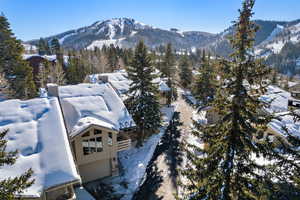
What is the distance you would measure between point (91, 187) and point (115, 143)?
12.8 feet

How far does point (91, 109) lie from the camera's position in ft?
53.4

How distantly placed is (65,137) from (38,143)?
4.66ft

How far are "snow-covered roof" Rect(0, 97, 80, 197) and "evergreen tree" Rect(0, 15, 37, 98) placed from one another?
13.5 meters

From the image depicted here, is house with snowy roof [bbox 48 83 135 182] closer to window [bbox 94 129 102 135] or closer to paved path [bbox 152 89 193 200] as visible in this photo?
window [bbox 94 129 102 135]

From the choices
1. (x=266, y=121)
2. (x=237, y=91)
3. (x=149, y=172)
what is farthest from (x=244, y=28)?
(x=149, y=172)

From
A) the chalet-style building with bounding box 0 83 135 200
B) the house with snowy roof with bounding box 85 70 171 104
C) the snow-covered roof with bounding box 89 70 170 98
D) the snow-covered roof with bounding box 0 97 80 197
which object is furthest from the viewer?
the house with snowy roof with bounding box 85 70 171 104

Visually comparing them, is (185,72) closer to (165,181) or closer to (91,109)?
(91,109)

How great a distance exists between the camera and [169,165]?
691 inches

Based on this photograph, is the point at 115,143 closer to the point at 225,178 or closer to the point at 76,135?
the point at 76,135

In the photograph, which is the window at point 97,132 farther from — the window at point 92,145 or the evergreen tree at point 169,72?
the evergreen tree at point 169,72

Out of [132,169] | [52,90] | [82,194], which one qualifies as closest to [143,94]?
[132,169]

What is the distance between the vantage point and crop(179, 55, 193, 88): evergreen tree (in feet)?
147

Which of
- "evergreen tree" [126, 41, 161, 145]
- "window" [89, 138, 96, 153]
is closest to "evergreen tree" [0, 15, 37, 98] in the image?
"evergreen tree" [126, 41, 161, 145]

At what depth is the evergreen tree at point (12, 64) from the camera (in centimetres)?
2406
